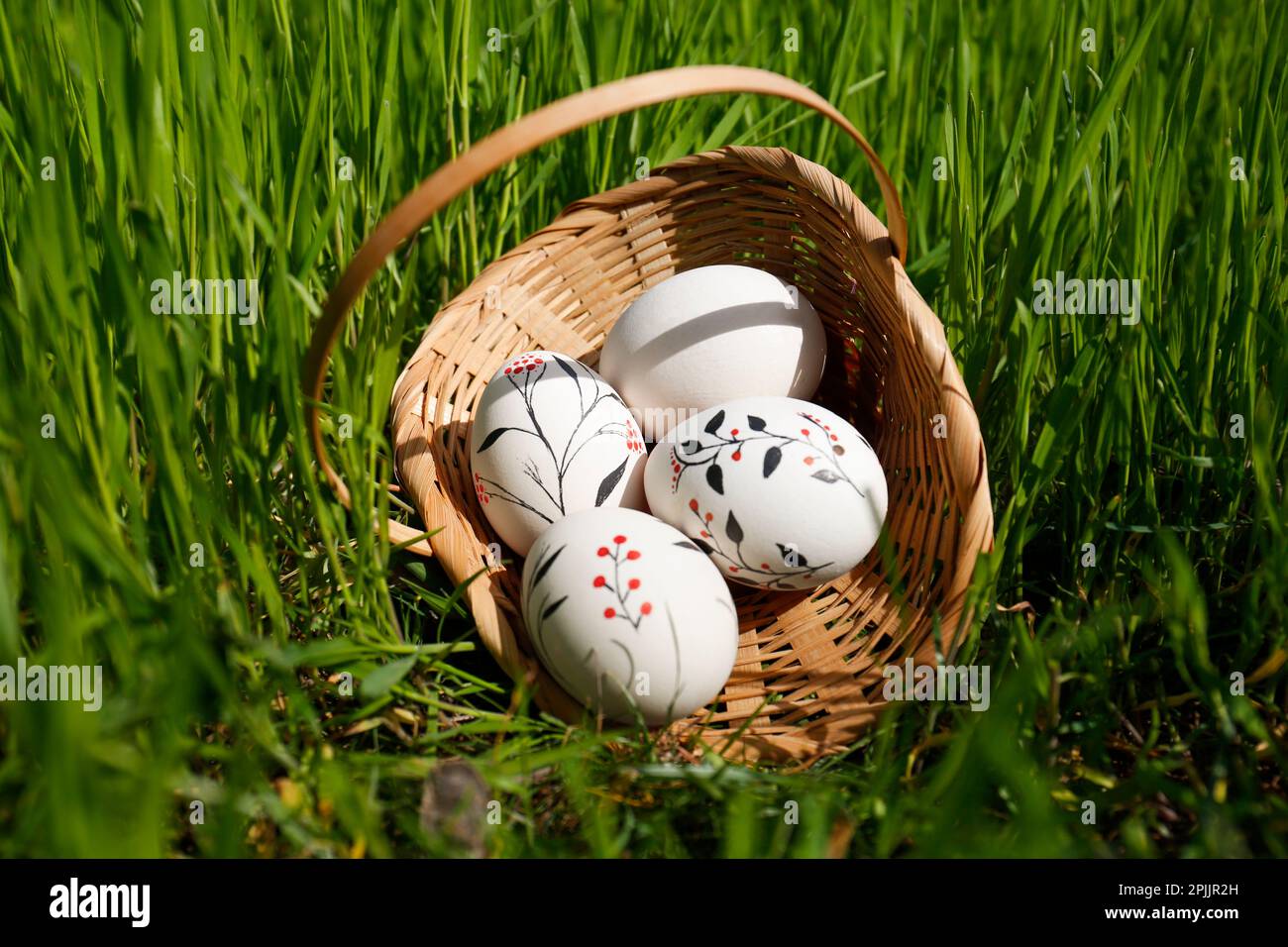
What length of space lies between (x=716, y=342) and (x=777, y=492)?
259 millimetres

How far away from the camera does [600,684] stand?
90cm

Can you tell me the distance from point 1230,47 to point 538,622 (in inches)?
58.8

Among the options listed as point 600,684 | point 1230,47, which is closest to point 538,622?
point 600,684

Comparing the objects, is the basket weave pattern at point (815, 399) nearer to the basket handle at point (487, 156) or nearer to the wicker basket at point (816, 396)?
the wicker basket at point (816, 396)

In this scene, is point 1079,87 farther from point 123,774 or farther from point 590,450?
point 123,774

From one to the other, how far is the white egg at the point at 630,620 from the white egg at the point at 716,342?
27cm

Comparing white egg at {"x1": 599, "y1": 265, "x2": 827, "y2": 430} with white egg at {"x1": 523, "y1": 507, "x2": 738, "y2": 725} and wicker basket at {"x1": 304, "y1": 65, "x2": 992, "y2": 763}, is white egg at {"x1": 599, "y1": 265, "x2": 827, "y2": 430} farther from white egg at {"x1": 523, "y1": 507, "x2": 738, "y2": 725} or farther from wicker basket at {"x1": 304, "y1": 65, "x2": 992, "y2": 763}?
white egg at {"x1": 523, "y1": 507, "x2": 738, "y2": 725}

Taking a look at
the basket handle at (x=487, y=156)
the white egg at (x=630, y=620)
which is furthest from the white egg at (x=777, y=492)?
the basket handle at (x=487, y=156)

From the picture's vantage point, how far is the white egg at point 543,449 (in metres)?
1.07

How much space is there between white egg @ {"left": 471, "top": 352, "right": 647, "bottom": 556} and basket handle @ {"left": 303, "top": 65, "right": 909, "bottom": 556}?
0.27m

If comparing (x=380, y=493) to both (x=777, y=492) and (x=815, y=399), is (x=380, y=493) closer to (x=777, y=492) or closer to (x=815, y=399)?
(x=777, y=492)

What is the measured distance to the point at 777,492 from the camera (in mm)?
984

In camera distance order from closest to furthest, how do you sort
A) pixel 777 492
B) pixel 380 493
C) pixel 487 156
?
pixel 487 156, pixel 380 493, pixel 777 492

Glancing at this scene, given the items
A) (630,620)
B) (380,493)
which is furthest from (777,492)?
(380,493)
